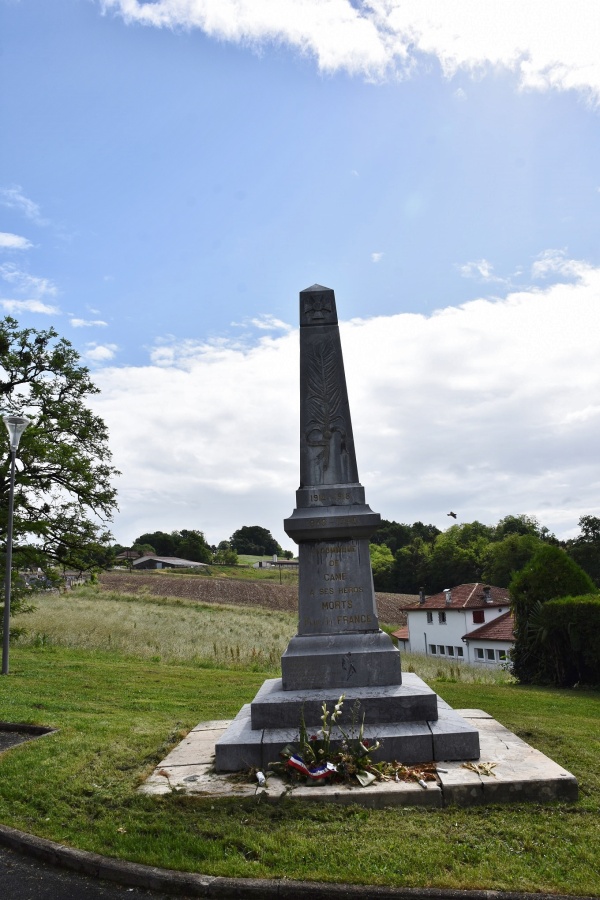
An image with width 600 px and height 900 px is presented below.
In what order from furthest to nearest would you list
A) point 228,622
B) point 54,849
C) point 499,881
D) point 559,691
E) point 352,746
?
point 228,622 → point 559,691 → point 352,746 → point 54,849 → point 499,881

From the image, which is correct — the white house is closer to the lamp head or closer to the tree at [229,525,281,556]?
the lamp head

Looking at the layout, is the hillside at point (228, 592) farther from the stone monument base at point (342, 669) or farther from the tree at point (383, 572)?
the stone monument base at point (342, 669)

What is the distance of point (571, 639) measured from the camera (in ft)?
57.4

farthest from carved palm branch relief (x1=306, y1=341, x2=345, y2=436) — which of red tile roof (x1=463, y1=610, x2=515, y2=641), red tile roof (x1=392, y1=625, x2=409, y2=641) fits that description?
red tile roof (x1=392, y1=625, x2=409, y2=641)

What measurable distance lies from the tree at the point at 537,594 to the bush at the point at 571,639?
207 millimetres

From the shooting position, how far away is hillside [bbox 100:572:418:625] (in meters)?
50.2

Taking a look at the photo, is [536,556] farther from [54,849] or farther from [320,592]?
[54,849]

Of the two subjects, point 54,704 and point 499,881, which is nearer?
point 499,881

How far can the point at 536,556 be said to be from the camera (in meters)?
19.4

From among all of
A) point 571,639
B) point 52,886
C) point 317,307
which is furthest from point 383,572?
point 52,886

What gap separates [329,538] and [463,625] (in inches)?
1570

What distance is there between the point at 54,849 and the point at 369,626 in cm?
384

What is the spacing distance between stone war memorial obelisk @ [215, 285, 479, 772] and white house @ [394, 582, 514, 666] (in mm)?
32732

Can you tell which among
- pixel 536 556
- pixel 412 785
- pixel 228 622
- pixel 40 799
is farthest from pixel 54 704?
pixel 228 622
